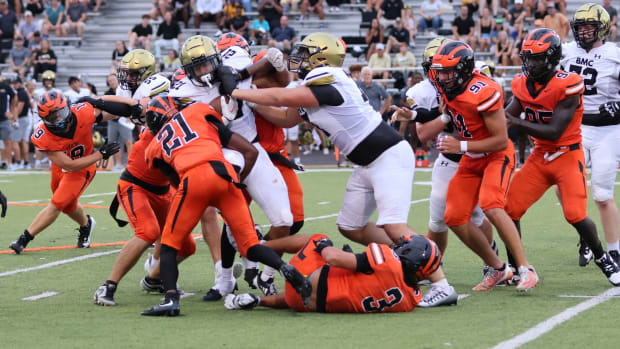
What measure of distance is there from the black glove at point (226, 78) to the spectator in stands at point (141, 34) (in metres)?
17.9

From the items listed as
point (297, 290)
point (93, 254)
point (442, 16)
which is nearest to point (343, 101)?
point (297, 290)

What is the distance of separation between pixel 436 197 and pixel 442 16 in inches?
659

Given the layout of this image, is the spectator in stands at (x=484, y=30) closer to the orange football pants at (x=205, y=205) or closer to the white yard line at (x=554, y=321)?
the white yard line at (x=554, y=321)

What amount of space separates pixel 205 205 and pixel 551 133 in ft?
8.23

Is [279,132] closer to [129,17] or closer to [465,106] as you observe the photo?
[465,106]

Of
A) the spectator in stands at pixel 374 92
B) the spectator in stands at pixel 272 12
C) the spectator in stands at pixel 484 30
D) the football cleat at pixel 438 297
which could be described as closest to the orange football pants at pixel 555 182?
the football cleat at pixel 438 297

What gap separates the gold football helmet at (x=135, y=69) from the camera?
7.69m

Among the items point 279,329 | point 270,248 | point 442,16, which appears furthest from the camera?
point 442,16

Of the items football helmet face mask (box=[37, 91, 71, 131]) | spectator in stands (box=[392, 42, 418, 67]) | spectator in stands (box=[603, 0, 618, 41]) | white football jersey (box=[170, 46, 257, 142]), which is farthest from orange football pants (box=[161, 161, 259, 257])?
spectator in stands (box=[392, 42, 418, 67])

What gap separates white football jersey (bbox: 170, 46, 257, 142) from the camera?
20.4ft

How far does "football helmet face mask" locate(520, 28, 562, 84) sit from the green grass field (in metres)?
1.56

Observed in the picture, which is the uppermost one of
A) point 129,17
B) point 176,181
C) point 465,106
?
point 465,106

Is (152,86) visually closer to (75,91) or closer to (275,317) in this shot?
(275,317)

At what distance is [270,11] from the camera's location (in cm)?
2364
